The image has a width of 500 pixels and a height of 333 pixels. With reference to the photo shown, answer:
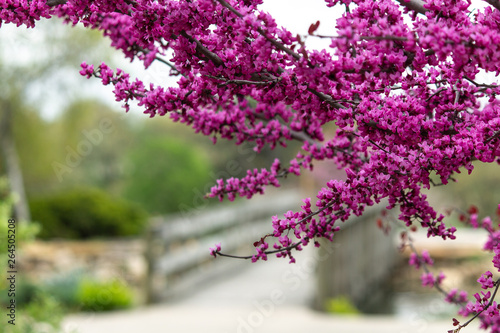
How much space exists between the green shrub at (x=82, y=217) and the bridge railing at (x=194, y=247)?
5.29 meters

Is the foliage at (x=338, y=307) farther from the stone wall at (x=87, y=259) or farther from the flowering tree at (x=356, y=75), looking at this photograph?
the flowering tree at (x=356, y=75)

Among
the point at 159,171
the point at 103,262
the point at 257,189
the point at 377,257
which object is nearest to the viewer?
the point at 257,189

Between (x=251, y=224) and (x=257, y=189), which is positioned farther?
(x=251, y=224)

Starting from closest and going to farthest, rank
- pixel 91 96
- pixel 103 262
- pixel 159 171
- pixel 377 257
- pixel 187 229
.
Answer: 1. pixel 187 229
2. pixel 377 257
3. pixel 103 262
4. pixel 159 171
5. pixel 91 96

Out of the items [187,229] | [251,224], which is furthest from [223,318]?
[251,224]

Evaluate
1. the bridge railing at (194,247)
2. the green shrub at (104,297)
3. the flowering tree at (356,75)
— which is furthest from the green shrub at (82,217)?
the flowering tree at (356,75)

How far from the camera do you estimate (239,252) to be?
10.5m

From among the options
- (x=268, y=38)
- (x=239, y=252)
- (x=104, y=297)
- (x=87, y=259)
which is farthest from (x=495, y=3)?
(x=87, y=259)

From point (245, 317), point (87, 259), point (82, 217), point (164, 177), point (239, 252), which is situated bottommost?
point (245, 317)

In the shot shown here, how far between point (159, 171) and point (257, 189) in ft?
43.9

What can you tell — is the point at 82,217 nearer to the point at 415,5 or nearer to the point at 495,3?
the point at 415,5

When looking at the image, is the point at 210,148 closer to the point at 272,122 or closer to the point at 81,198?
the point at 81,198

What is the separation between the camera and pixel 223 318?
6.62 m

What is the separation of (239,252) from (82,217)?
627cm
